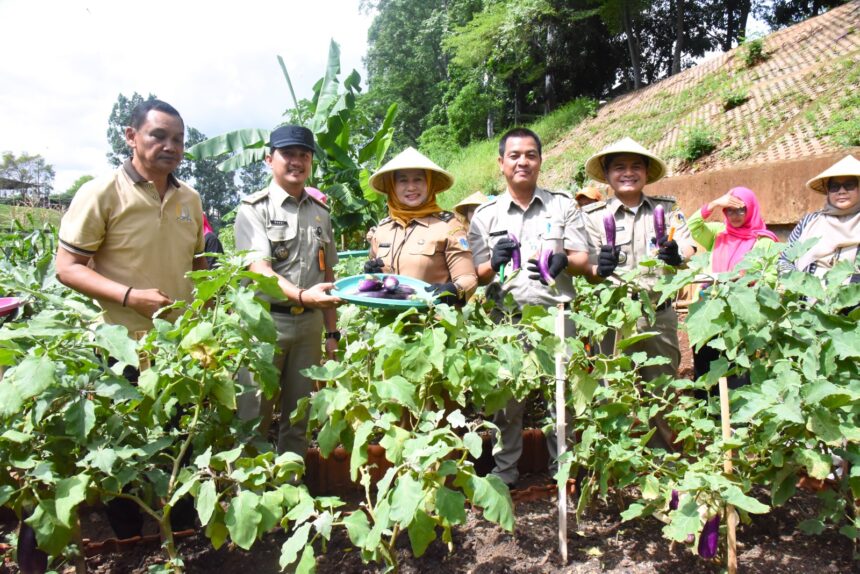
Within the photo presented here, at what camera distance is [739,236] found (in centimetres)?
361

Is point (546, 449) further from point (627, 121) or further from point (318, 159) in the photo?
point (627, 121)

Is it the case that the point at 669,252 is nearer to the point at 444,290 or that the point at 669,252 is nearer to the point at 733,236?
the point at 444,290

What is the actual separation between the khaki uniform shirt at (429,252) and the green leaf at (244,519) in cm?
138

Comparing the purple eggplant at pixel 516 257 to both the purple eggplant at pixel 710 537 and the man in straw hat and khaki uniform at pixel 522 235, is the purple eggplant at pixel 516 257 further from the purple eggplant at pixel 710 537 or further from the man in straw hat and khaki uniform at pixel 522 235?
the purple eggplant at pixel 710 537

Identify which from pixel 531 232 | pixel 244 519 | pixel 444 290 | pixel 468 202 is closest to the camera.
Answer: pixel 244 519

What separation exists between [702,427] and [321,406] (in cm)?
128

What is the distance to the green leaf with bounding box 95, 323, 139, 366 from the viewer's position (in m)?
1.49

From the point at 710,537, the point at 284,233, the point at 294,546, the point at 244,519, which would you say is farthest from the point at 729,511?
the point at 284,233

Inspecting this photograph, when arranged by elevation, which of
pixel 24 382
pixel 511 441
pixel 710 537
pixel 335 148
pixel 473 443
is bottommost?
pixel 710 537

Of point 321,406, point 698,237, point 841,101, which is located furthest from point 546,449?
point 841,101

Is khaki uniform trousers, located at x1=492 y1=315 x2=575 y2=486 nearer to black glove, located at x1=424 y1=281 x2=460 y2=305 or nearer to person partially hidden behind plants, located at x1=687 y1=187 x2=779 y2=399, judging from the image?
black glove, located at x1=424 y1=281 x2=460 y2=305

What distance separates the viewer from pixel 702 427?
195cm

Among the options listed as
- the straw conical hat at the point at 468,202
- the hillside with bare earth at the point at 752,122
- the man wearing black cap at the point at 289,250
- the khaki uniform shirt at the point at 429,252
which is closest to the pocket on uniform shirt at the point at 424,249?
the khaki uniform shirt at the point at 429,252

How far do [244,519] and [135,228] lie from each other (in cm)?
144
